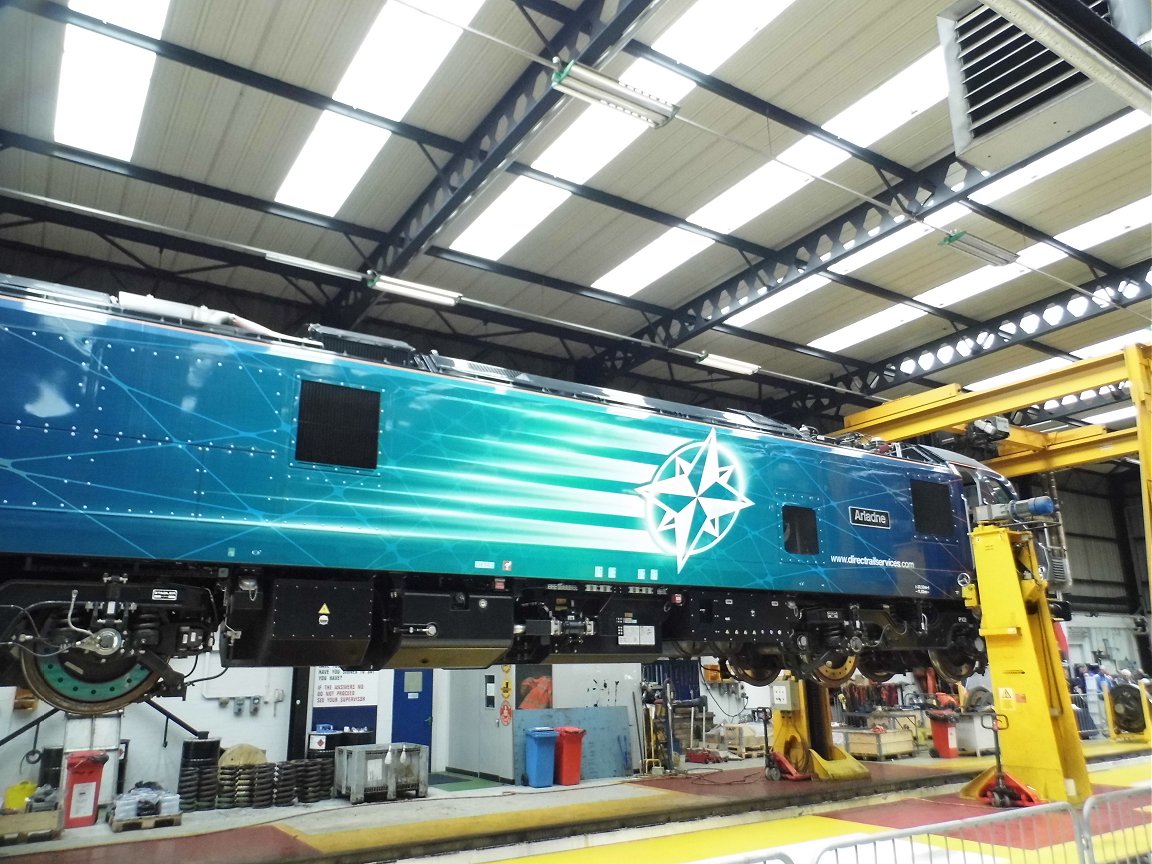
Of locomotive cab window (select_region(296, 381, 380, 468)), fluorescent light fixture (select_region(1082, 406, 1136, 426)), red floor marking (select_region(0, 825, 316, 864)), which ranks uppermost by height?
fluorescent light fixture (select_region(1082, 406, 1136, 426))

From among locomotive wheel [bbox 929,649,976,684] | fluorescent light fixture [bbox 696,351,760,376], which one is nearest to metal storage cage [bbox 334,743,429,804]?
fluorescent light fixture [bbox 696,351,760,376]

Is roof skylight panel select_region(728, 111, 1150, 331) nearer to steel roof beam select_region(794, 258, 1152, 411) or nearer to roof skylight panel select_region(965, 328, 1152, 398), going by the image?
steel roof beam select_region(794, 258, 1152, 411)

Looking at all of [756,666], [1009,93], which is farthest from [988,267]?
[1009,93]

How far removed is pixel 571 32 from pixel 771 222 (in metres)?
4.13

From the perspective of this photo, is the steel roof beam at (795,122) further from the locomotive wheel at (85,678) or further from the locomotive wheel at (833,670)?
the locomotive wheel at (85,678)

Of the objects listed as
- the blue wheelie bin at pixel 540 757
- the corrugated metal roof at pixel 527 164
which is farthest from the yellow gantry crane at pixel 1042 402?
the blue wheelie bin at pixel 540 757

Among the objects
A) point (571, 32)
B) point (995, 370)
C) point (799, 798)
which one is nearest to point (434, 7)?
point (571, 32)

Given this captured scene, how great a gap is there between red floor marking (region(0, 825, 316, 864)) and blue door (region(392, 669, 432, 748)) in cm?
465

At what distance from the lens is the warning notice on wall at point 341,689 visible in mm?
11562

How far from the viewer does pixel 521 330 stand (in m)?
13.2

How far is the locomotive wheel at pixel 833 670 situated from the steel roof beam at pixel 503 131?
6.17 meters

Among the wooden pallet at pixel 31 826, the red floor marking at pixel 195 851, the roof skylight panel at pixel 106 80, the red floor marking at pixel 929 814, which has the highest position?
the roof skylight panel at pixel 106 80

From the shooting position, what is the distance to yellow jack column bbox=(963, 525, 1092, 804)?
8039mm

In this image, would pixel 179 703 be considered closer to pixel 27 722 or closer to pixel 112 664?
pixel 27 722
